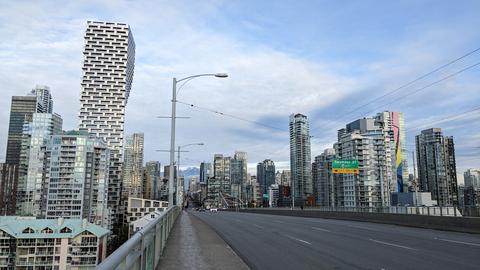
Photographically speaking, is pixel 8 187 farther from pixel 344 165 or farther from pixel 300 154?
pixel 344 165

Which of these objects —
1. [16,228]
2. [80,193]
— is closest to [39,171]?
[80,193]

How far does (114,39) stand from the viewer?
6348 inches

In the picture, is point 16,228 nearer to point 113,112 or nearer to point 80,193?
point 80,193

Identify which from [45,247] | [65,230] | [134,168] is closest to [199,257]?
[45,247]

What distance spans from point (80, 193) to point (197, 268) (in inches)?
2049

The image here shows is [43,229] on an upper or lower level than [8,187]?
lower

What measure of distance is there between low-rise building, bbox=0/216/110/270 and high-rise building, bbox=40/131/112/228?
28.9 meters

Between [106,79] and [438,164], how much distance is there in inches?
4475

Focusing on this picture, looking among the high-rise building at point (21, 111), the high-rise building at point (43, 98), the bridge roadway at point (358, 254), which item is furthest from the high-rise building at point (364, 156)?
the high-rise building at point (43, 98)

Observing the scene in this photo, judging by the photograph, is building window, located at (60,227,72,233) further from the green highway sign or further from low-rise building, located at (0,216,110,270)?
the green highway sign

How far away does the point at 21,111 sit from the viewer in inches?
5369

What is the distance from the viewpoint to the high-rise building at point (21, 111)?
114m

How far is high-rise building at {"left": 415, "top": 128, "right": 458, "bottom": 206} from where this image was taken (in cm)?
8106

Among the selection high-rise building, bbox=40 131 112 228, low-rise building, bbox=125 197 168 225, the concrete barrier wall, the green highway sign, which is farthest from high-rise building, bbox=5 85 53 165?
the concrete barrier wall
